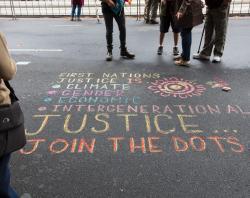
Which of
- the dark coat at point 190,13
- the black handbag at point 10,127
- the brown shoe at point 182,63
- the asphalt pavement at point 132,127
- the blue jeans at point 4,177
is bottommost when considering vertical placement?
the asphalt pavement at point 132,127

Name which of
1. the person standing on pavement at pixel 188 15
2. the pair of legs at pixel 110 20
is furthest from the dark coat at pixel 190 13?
the pair of legs at pixel 110 20

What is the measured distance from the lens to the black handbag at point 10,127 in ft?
6.46

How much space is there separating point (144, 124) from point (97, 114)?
2.04 feet

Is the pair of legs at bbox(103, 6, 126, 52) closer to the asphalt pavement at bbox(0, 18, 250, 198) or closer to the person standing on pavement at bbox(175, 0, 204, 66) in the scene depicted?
the asphalt pavement at bbox(0, 18, 250, 198)

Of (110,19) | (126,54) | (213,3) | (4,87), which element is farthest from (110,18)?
(4,87)

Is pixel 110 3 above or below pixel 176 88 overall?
above

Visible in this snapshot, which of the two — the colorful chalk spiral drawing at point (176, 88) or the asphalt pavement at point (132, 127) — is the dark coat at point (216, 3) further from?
the colorful chalk spiral drawing at point (176, 88)

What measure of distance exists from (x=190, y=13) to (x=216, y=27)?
72 cm

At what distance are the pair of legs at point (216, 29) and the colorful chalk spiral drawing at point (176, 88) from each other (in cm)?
132

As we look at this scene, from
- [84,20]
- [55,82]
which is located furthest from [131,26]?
[55,82]

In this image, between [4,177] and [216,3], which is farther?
[216,3]

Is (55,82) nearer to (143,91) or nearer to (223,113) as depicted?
(143,91)

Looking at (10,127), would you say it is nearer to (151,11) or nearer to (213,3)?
(213,3)

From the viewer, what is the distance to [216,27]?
620cm
